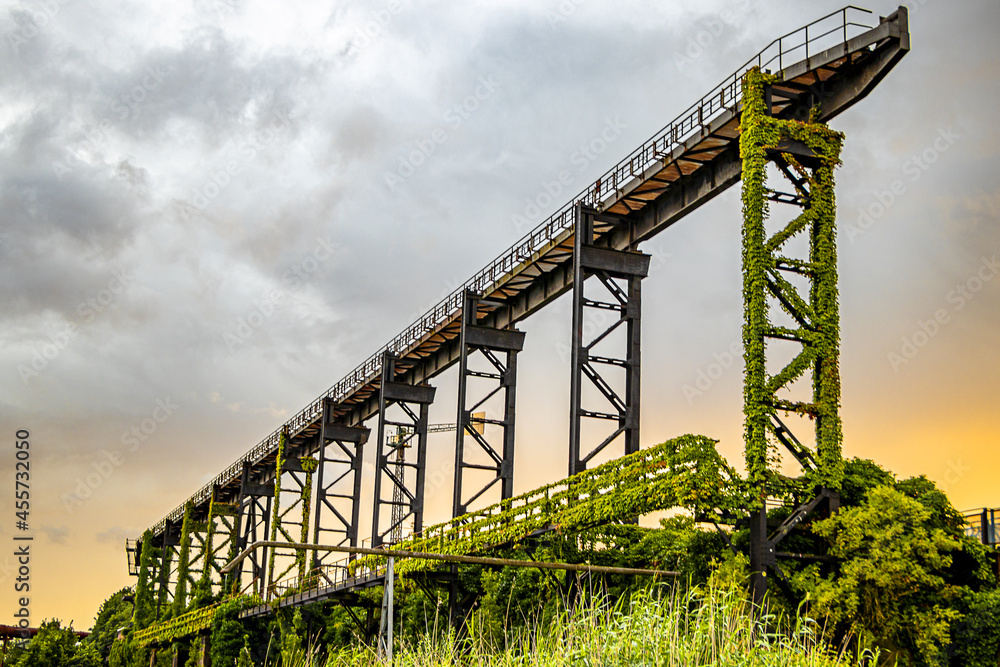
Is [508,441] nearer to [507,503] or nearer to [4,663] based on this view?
[507,503]

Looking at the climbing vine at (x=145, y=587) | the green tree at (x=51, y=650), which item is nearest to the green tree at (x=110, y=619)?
the climbing vine at (x=145, y=587)

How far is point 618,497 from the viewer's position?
21203mm

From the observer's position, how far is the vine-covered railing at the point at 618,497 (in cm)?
1975

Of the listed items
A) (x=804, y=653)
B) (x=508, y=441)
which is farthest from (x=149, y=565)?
(x=804, y=653)

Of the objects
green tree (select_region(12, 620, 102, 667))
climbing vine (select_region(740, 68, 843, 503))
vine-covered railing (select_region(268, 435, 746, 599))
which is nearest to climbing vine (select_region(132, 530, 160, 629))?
green tree (select_region(12, 620, 102, 667))

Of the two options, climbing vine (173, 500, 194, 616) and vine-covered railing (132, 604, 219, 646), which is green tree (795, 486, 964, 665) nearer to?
vine-covered railing (132, 604, 219, 646)

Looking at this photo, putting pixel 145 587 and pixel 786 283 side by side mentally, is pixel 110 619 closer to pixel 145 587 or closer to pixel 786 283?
pixel 145 587

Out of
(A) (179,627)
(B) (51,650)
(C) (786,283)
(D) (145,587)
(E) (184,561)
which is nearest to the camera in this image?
(C) (786,283)

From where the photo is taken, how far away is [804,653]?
1200 centimetres

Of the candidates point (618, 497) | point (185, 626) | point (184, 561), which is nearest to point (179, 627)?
point (185, 626)

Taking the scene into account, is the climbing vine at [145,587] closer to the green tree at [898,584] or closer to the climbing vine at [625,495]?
the climbing vine at [625,495]

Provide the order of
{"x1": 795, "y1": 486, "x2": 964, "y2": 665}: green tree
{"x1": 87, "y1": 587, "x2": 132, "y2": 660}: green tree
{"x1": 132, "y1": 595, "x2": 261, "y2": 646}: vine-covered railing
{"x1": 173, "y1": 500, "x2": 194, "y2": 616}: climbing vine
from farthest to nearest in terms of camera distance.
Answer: {"x1": 87, "y1": 587, "x2": 132, "y2": 660}: green tree → {"x1": 173, "y1": 500, "x2": 194, "y2": 616}: climbing vine → {"x1": 132, "y1": 595, "x2": 261, "y2": 646}: vine-covered railing → {"x1": 795, "y1": 486, "x2": 964, "y2": 665}: green tree

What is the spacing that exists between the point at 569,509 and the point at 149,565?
57365mm

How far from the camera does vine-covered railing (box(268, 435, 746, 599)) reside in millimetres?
19750
